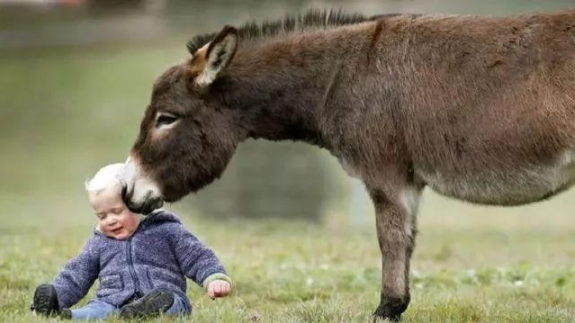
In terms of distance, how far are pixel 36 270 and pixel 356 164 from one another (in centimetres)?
345

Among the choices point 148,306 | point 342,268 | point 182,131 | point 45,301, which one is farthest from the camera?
point 342,268

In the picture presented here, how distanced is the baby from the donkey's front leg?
3.01ft

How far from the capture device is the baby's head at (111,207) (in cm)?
608

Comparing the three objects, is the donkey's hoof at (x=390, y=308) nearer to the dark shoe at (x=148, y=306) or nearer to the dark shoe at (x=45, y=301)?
the dark shoe at (x=148, y=306)

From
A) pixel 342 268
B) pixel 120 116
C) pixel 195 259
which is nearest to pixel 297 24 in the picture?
pixel 195 259

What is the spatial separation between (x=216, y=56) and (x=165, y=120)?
19.4 inches

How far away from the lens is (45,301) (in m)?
5.99

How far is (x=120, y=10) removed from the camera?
2531 centimetres

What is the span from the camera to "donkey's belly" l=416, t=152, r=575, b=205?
6.00m

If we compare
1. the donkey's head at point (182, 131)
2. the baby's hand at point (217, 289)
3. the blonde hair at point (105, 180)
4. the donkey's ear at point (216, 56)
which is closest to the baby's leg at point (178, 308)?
the baby's hand at point (217, 289)

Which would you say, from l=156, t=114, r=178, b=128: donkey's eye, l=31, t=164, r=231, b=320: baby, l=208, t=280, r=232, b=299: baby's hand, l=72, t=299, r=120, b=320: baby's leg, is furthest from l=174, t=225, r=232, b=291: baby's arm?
l=156, t=114, r=178, b=128: donkey's eye

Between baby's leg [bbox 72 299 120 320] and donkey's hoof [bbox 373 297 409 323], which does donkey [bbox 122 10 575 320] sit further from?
baby's leg [bbox 72 299 120 320]

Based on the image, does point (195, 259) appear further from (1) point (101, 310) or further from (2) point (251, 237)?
(2) point (251, 237)

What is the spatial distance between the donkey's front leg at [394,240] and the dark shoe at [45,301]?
1.77 meters
